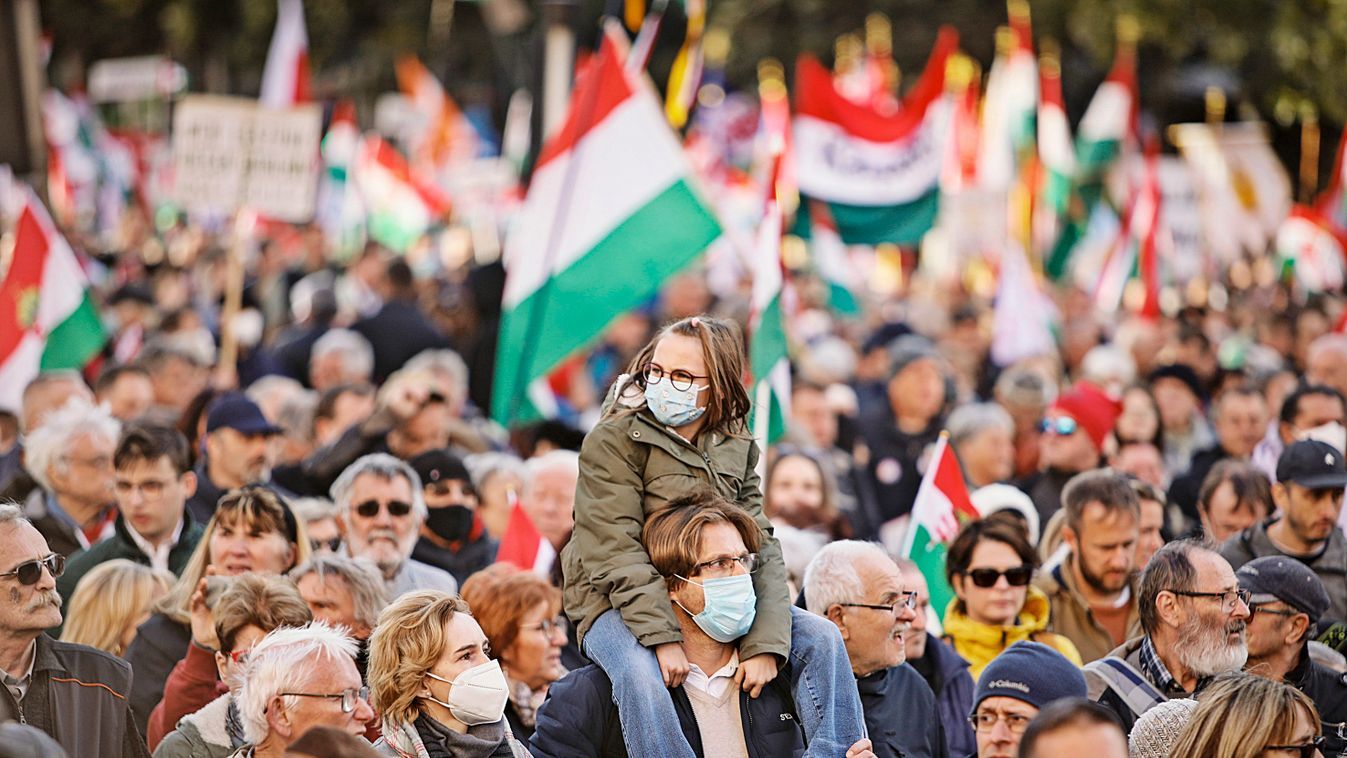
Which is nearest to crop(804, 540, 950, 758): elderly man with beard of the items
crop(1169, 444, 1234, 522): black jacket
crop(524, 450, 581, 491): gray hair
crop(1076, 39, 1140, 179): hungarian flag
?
crop(524, 450, 581, 491): gray hair

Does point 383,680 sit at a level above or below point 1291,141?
above

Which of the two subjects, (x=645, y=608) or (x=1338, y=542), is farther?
(x=1338, y=542)

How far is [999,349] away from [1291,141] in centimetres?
1391

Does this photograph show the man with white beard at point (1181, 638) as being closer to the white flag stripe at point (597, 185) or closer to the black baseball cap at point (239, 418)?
the black baseball cap at point (239, 418)

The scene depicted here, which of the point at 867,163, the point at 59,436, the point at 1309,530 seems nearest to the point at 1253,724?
the point at 1309,530

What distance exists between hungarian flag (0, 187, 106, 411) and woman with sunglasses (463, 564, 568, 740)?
605 centimetres

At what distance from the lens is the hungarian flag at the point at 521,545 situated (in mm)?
7820

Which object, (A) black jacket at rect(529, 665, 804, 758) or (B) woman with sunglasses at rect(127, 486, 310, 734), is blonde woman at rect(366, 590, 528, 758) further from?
(B) woman with sunglasses at rect(127, 486, 310, 734)

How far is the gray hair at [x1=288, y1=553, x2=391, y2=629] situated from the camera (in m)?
6.46

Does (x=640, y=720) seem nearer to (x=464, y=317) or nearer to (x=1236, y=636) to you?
(x=1236, y=636)

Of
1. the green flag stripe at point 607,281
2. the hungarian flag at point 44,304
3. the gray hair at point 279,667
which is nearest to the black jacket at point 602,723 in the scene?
the gray hair at point 279,667

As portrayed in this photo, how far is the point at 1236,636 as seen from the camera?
6.18 meters

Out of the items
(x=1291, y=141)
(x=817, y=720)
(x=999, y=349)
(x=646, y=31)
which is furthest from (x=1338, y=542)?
(x=1291, y=141)

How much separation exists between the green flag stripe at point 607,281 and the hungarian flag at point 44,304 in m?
3.13
